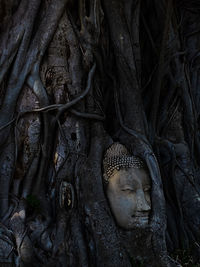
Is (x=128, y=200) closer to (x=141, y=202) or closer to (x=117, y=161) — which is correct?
(x=141, y=202)

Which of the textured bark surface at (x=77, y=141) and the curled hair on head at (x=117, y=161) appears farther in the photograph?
the curled hair on head at (x=117, y=161)

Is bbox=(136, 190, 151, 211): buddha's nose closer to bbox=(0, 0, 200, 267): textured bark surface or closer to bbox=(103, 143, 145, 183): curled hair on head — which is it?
bbox=(0, 0, 200, 267): textured bark surface

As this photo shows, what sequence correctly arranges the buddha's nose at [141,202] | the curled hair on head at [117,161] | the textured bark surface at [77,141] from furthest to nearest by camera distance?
1. the curled hair on head at [117,161]
2. the buddha's nose at [141,202]
3. the textured bark surface at [77,141]

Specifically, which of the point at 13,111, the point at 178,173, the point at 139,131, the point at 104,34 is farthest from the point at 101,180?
the point at 104,34

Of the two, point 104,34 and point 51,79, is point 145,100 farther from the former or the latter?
point 51,79

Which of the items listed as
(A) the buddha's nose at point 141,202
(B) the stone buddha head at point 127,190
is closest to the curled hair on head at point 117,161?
(B) the stone buddha head at point 127,190

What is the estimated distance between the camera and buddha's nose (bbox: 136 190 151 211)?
283 centimetres

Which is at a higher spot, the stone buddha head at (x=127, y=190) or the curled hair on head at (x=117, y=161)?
the curled hair on head at (x=117, y=161)

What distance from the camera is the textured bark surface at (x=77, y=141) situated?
2.70 metres

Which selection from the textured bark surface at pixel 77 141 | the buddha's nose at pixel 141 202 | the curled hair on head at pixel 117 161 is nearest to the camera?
the textured bark surface at pixel 77 141

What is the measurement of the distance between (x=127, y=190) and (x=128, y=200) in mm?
79

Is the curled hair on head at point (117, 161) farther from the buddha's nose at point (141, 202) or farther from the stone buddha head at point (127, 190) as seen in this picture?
the buddha's nose at point (141, 202)

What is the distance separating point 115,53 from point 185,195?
1631 millimetres

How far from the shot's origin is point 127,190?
285 centimetres
